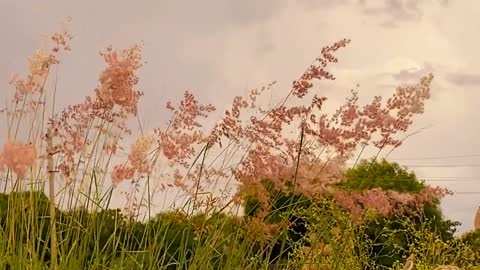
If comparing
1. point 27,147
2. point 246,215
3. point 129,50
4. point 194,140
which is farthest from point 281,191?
point 27,147

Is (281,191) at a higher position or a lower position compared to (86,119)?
lower

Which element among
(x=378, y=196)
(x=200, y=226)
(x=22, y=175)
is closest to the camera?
(x=22, y=175)

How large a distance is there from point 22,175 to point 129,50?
2.74ft

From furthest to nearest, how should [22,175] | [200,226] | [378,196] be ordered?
[200,226], [378,196], [22,175]

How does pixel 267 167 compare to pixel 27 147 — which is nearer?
pixel 27 147

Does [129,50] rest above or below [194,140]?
above

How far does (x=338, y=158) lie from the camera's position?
398 cm

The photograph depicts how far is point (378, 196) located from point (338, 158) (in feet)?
0.84

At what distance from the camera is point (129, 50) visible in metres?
3.99

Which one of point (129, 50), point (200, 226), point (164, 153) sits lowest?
point (200, 226)

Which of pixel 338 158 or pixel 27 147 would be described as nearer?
pixel 27 147

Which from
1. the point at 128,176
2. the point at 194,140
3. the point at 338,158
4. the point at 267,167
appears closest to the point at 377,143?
the point at 338,158

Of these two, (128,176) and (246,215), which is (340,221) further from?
(128,176)

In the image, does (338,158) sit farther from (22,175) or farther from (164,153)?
(22,175)
